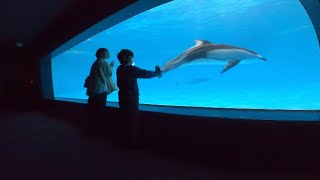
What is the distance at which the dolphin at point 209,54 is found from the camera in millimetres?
5316

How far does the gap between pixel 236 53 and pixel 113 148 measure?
3.40 meters

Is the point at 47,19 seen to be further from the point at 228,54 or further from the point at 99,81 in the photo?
the point at 228,54

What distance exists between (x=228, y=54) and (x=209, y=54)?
463mm

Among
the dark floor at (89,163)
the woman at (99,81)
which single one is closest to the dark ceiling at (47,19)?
the woman at (99,81)

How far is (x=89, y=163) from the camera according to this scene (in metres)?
3.11

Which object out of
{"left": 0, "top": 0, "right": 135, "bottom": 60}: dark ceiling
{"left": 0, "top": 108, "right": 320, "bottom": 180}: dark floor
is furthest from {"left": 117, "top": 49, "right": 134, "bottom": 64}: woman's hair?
{"left": 0, "top": 108, "right": 320, "bottom": 180}: dark floor

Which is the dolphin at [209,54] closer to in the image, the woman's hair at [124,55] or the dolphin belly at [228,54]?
the dolphin belly at [228,54]

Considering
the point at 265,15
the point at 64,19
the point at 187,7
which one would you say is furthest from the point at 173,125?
the point at 265,15

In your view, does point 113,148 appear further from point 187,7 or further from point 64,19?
point 187,7

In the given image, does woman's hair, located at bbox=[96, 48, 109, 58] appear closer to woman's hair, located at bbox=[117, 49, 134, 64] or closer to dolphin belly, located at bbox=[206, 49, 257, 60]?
woman's hair, located at bbox=[117, 49, 134, 64]

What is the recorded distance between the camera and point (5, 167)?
3021mm

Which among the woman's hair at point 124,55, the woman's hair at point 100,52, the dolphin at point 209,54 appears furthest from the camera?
the dolphin at point 209,54

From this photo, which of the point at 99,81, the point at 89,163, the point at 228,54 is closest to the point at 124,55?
the point at 99,81

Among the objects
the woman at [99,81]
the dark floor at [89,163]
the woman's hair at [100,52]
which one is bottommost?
the dark floor at [89,163]
